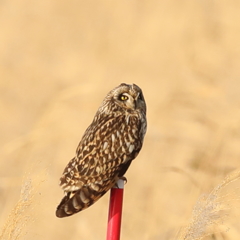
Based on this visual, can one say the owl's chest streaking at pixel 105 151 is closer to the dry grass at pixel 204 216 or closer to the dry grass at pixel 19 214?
the dry grass at pixel 19 214

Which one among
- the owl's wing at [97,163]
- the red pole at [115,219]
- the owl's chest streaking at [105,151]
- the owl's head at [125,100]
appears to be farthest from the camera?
the owl's head at [125,100]

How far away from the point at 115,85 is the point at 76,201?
4.43 meters

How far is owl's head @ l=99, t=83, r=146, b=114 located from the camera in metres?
3.18

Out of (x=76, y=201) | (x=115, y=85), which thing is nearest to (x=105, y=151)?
(x=76, y=201)

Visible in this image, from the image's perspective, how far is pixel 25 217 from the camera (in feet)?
9.12

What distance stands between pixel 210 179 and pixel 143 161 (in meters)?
1.27

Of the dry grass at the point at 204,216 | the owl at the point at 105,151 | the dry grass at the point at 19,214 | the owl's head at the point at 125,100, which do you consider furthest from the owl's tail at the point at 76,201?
the owl's head at the point at 125,100

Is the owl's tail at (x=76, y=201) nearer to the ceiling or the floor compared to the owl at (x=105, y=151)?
nearer to the floor

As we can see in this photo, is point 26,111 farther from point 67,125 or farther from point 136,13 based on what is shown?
point 136,13

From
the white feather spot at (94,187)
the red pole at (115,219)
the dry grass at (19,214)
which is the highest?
the white feather spot at (94,187)

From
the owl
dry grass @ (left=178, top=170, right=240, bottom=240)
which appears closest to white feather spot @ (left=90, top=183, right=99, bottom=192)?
the owl

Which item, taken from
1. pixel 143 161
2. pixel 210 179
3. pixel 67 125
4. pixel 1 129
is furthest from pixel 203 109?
pixel 1 129

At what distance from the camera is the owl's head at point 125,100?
10.4 feet

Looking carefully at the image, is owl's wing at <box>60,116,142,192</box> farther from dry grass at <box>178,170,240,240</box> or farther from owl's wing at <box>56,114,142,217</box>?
dry grass at <box>178,170,240,240</box>
